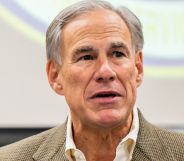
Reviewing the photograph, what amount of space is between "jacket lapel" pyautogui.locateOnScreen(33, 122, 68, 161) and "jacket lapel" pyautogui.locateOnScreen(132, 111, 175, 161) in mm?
227

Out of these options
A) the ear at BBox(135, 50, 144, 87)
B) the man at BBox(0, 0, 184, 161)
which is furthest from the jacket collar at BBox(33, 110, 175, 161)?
the ear at BBox(135, 50, 144, 87)

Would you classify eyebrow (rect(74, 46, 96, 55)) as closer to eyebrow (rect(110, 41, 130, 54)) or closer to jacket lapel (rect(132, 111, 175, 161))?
eyebrow (rect(110, 41, 130, 54))

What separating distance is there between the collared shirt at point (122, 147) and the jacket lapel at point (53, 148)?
0.11 ft

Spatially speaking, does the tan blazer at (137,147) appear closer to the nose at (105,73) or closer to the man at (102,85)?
the man at (102,85)

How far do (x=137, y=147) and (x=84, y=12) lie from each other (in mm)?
417

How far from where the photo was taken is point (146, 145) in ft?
5.14

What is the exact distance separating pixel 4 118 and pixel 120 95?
97 centimetres

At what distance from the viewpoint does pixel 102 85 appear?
148 cm

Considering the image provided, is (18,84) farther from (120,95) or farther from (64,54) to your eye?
(120,95)

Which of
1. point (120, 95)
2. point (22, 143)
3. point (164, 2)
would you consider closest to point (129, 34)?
point (120, 95)

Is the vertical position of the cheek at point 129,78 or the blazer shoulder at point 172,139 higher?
the cheek at point 129,78

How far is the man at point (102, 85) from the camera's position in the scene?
1.49 meters

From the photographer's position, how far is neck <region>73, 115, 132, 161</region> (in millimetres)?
1557

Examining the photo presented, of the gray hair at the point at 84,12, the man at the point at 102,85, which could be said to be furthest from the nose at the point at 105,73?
the gray hair at the point at 84,12
